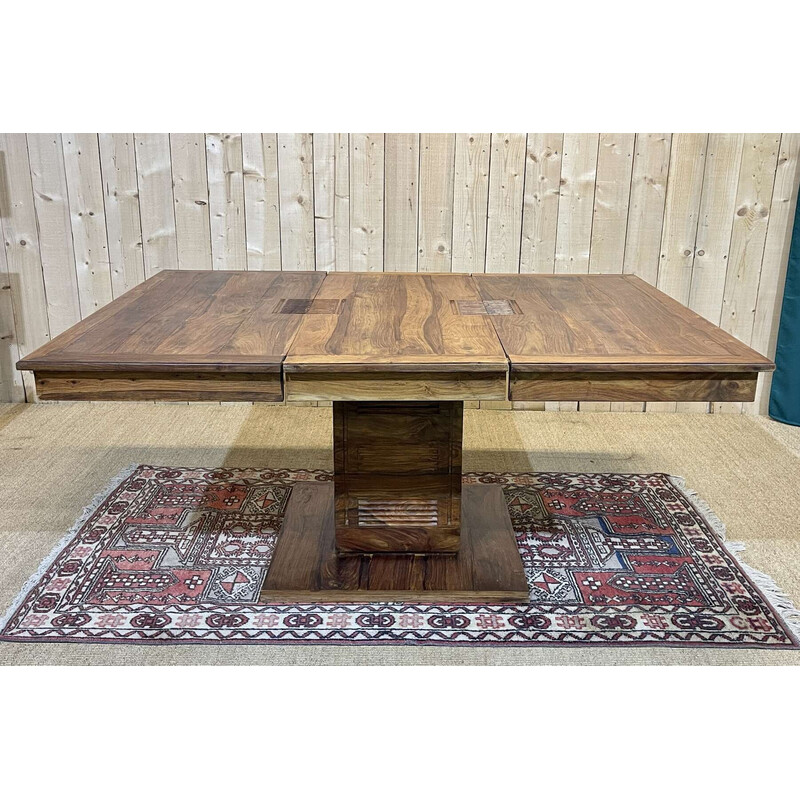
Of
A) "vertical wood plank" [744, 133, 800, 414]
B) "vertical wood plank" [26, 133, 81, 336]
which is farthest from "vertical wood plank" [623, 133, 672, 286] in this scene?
"vertical wood plank" [26, 133, 81, 336]

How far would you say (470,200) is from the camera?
12.4 ft

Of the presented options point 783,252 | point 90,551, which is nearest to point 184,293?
point 90,551

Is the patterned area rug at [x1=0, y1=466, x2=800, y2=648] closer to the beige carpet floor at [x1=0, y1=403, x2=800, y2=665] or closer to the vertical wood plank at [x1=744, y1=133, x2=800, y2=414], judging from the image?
the beige carpet floor at [x1=0, y1=403, x2=800, y2=665]

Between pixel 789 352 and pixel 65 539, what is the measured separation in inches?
123

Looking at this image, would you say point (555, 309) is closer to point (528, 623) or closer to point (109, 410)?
point (528, 623)

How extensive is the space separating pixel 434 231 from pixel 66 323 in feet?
5.75

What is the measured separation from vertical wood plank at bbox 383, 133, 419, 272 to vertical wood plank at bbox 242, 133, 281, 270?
49 cm

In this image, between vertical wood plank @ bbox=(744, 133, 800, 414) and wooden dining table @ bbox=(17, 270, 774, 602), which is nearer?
wooden dining table @ bbox=(17, 270, 774, 602)

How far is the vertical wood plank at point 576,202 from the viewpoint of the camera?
371cm

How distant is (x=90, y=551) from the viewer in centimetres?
260

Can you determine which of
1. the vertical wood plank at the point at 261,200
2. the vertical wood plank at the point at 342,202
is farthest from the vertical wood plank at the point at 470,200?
the vertical wood plank at the point at 261,200

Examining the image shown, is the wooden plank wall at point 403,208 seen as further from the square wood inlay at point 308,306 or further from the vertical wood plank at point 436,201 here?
the square wood inlay at point 308,306

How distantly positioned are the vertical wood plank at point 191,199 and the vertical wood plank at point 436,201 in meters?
0.95

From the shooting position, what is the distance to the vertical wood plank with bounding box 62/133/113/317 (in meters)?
3.73
